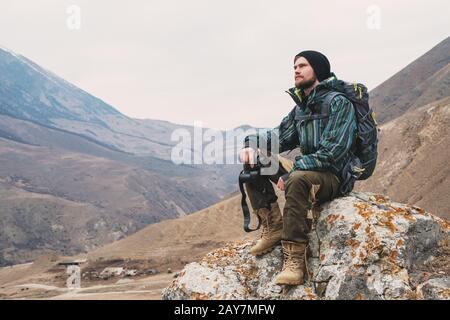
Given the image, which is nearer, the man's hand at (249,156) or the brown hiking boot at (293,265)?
the brown hiking boot at (293,265)

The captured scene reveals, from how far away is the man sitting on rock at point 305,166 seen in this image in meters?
4.81

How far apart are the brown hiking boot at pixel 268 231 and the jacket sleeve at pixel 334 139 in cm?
75

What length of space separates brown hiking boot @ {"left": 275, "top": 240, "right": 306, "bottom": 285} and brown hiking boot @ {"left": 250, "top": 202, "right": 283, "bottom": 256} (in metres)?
0.40

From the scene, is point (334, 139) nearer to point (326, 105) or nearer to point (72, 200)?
point (326, 105)

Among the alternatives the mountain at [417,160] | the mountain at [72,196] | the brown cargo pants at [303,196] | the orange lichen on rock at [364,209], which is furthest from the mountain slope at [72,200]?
the orange lichen on rock at [364,209]

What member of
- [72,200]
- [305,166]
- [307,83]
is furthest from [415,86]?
[305,166]

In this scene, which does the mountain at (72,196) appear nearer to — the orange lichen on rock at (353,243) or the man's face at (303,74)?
the man's face at (303,74)

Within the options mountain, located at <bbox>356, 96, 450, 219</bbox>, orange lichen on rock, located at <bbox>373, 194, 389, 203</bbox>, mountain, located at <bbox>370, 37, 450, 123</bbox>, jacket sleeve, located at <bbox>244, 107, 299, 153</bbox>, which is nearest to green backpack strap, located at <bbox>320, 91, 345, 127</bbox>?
jacket sleeve, located at <bbox>244, 107, 299, 153</bbox>

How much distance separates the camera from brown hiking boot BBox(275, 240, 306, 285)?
4781 millimetres

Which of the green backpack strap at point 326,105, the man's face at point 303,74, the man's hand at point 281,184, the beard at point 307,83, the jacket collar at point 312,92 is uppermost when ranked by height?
the man's face at point 303,74

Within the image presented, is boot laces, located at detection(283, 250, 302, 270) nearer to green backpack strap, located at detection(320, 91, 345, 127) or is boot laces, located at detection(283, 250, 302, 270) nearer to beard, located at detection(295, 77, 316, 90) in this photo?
green backpack strap, located at detection(320, 91, 345, 127)
